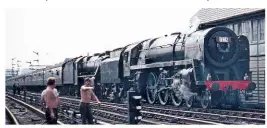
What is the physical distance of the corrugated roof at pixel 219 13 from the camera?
695 cm

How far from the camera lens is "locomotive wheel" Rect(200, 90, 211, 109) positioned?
7.38 metres

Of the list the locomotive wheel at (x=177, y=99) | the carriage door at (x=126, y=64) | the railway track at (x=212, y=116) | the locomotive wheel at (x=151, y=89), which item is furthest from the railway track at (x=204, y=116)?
the carriage door at (x=126, y=64)

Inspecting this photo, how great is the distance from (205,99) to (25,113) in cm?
311

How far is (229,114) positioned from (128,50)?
3016mm

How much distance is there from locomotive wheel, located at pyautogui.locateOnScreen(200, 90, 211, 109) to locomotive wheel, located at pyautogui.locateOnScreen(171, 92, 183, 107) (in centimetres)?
41

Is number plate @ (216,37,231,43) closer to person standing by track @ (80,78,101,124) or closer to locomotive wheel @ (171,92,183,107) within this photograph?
locomotive wheel @ (171,92,183,107)

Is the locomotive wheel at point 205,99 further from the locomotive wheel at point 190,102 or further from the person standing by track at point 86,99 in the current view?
the person standing by track at point 86,99

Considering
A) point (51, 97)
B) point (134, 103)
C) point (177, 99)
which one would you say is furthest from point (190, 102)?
point (51, 97)

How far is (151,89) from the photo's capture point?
8.59 metres

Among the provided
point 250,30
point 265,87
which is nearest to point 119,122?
point 265,87

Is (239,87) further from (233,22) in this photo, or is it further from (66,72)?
(66,72)

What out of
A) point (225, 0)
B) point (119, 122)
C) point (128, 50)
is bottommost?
point (119, 122)

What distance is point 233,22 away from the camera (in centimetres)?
862

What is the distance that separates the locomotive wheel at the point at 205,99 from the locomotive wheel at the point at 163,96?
0.83 metres
